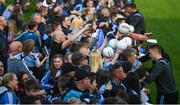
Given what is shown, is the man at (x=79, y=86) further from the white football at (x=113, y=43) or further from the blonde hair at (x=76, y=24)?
the blonde hair at (x=76, y=24)

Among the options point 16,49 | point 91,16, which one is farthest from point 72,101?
point 91,16

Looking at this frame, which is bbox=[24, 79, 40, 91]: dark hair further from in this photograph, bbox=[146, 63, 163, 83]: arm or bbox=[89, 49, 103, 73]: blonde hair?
bbox=[146, 63, 163, 83]: arm

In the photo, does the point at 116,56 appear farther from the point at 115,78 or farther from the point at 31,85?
the point at 31,85

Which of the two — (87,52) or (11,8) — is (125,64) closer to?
(87,52)

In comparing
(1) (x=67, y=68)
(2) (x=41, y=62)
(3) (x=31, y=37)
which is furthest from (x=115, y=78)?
(3) (x=31, y=37)

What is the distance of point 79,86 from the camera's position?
23.7 feet

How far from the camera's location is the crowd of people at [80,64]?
24.0 ft

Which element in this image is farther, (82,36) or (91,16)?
(91,16)

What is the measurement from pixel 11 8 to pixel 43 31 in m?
1.74

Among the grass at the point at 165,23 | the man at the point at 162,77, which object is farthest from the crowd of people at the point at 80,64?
the grass at the point at 165,23

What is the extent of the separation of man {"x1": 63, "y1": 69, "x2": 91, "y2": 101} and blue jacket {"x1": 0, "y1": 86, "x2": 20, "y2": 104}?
0.78 m

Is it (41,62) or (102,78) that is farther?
(41,62)

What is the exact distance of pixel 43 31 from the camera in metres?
12.0

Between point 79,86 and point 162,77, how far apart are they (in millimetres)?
2305
